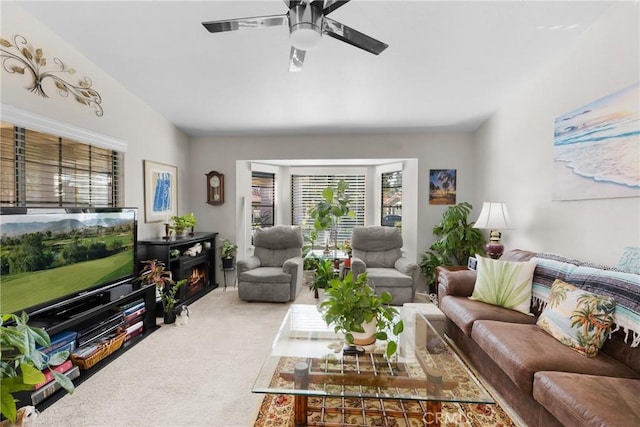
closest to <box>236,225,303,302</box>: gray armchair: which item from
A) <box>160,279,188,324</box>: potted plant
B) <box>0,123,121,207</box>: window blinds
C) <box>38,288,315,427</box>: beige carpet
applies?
<box>38,288,315,427</box>: beige carpet

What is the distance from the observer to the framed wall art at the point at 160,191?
3.65 m

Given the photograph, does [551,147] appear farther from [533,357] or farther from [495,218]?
[533,357]

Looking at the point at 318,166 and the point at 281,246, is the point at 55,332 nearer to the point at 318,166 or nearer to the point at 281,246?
the point at 281,246

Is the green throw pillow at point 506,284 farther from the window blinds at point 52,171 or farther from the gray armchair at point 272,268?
the window blinds at point 52,171

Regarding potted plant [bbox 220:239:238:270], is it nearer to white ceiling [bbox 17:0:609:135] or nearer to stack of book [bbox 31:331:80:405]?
white ceiling [bbox 17:0:609:135]

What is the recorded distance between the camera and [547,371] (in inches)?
60.6

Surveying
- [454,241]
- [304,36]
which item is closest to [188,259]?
[304,36]

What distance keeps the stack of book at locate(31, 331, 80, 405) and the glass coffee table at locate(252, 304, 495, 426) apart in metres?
1.36

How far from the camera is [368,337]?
6.21 feet

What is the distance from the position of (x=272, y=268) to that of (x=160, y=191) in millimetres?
1811

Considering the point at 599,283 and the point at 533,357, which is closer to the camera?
the point at 533,357

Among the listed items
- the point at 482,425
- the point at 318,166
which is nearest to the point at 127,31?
the point at 318,166

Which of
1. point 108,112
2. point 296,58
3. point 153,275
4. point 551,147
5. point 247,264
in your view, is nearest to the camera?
point 296,58

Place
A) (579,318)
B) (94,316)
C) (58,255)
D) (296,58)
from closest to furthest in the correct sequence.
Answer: (579,318)
(296,58)
(58,255)
(94,316)
